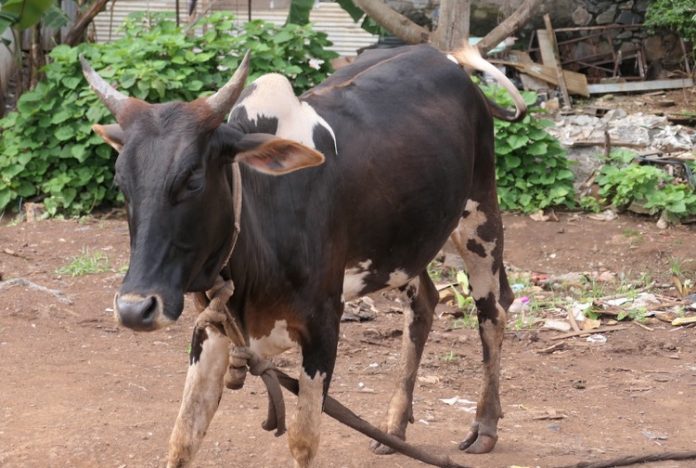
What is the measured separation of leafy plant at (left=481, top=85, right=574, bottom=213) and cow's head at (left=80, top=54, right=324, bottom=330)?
5.75 meters

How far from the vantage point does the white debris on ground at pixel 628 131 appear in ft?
33.1

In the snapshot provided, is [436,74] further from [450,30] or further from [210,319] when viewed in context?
[450,30]

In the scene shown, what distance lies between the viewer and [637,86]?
507 inches

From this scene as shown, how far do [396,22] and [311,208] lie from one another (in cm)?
498

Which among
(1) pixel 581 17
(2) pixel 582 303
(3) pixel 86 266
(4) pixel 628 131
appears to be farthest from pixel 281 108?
(1) pixel 581 17

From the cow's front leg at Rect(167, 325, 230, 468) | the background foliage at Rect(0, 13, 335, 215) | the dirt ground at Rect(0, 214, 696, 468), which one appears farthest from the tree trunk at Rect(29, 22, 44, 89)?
the cow's front leg at Rect(167, 325, 230, 468)

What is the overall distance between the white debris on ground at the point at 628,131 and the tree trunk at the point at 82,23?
427cm

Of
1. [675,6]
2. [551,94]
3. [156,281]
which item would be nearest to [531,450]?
[156,281]

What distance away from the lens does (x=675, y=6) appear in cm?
1244

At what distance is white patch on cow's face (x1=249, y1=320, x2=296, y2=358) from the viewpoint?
3750 mm

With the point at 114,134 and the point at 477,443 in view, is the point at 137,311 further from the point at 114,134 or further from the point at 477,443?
the point at 477,443

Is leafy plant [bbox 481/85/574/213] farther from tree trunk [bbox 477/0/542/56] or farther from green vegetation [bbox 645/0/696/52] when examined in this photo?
green vegetation [bbox 645/0/696/52]

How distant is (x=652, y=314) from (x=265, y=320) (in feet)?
13.1

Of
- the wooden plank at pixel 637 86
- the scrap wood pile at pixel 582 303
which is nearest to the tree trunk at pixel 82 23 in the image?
the scrap wood pile at pixel 582 303
